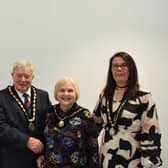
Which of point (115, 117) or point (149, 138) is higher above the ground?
point (115, 117)

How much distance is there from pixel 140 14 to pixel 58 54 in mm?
1029

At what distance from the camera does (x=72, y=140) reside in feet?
7.77

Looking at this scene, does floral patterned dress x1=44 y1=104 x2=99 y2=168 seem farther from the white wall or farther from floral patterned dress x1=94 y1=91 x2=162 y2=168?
the white wall

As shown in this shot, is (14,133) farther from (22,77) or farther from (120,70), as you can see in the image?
(120,70)

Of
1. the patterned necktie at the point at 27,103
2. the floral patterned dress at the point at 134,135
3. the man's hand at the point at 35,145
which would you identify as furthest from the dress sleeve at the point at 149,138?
the patterned necktie at the point at 27,103

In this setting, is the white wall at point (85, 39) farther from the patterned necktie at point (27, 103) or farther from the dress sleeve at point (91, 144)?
the dress sleeve at point (91, 144)

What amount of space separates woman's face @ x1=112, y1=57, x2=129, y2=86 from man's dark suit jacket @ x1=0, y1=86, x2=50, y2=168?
70 cm

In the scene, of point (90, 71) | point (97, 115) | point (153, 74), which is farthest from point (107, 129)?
point (153, 74)

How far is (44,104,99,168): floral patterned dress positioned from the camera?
7.75ft

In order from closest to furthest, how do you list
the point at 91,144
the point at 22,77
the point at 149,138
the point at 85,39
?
the point at 149,138 < the point at 91,144 < the point at 22,77 < the point at 85,39

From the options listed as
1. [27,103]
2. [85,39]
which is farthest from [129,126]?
[85,39]

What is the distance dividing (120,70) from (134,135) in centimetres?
48

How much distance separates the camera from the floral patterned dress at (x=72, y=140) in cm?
236

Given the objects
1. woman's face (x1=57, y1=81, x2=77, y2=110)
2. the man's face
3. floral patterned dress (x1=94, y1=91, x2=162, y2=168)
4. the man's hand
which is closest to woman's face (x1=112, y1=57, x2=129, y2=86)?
floral patterned dress (x1=94, y1=91, x2=162, y2=168)
